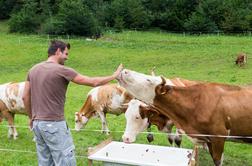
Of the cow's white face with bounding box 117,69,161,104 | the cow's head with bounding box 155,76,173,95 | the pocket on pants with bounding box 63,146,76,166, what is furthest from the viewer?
the cow's head with bounding box 155,76,173,95

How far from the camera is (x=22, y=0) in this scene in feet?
280

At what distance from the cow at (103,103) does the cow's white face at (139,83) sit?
4913 mm

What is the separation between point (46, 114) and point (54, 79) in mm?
567

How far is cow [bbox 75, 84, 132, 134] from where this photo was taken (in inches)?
531

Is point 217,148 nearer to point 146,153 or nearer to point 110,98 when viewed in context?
point 146,153

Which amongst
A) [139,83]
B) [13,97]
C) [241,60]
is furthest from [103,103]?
[241,60]

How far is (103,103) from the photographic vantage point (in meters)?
13.8

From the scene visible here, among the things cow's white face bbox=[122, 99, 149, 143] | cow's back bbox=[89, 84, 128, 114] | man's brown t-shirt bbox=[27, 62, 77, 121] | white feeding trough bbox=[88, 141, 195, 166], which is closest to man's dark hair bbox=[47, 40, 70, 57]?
man's brown t-shirt bbox=[27, 62, 77, 121]

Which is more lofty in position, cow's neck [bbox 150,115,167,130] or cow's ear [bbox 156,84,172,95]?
cow's ear [bbox 156,84,172,95]

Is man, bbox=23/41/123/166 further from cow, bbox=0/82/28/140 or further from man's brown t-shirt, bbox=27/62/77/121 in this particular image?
cow, bbox=0/82/28/140

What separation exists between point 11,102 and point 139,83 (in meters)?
6.22

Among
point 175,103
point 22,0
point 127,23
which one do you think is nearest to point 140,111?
point 175,103

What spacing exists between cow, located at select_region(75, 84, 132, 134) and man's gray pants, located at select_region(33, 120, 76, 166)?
6.16m

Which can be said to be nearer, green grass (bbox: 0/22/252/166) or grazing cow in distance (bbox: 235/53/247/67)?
green grass (bbox: 0/22/252/166)
